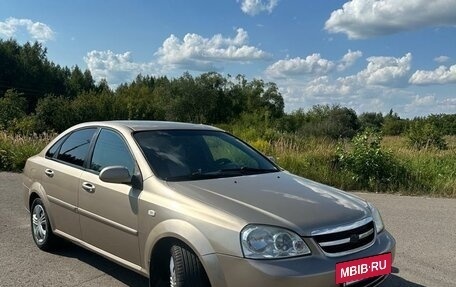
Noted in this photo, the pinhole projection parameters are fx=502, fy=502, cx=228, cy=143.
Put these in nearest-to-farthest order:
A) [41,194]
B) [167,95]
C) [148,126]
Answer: [148,126]
[41,194]
[167,95]

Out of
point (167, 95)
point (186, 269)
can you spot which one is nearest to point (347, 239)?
point (186, 269)

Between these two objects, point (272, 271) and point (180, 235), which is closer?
point (272, 271)

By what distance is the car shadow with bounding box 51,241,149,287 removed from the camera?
4941 millimetres

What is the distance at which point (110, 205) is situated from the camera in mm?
4496

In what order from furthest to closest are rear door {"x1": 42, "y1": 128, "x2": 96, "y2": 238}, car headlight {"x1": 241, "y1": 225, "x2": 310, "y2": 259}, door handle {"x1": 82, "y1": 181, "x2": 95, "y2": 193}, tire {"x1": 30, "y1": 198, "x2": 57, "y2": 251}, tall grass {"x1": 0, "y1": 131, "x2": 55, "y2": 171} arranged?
tall grass {"x1": 0, "y1": 131, "x2": 55, "y2": 171}
tire {"x1": 30, "y1": 198, "x2": 57, "y2": 251}
rear door {"x1": 42, "y1": 128, "x2": 96, "y2": 238}
door handle {"x1": 82, "y1": 181, "x2": 95, "y2": 193}
car headlight {"x1": 241, "y1": 225, "x2": 310, "y2": 259}

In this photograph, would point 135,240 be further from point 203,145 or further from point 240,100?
point 240,100

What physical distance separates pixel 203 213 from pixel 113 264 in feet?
7.38

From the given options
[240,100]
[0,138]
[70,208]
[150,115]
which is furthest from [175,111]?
[70,208]

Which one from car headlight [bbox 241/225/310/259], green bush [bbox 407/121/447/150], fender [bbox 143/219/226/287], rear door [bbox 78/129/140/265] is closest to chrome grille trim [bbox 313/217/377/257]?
car headlight [bbox 241/225/310/259]

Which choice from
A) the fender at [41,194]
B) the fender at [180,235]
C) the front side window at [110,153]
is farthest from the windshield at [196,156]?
the fender at [41,194]

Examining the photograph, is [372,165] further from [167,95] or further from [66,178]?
[167,95]

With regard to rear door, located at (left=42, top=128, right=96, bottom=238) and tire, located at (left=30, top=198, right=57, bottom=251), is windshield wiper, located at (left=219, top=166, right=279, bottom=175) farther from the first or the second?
tire, located at (left=30, top=198, right=57, bottom=251)

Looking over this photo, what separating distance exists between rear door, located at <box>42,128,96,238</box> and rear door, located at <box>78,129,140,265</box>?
0.59 ft

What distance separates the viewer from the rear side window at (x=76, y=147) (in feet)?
17.4
